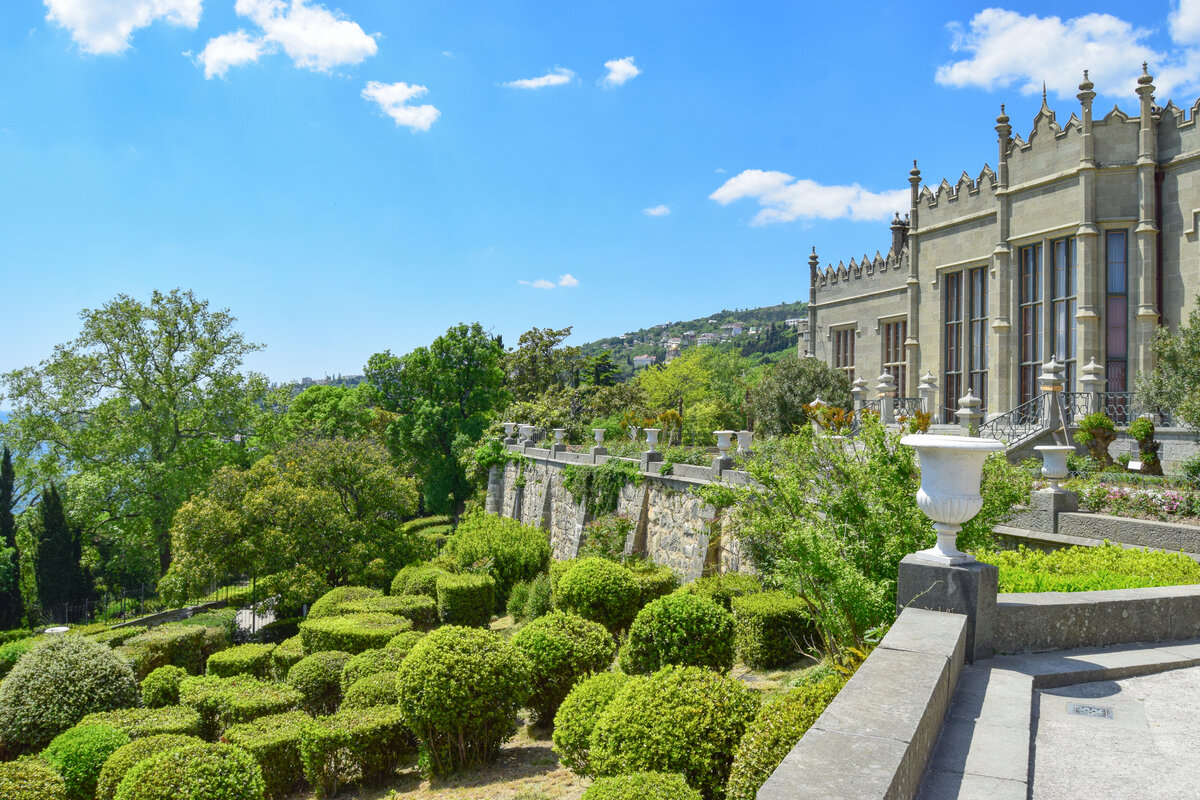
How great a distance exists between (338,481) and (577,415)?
1704cm

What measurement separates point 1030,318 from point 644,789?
762 inches

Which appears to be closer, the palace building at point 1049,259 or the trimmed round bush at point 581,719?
the trimmed round bush at point 581,719

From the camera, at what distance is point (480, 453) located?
107ft

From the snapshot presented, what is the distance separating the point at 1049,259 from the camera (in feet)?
63.5

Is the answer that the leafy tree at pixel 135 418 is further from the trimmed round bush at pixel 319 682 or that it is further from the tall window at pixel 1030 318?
the tall window at pixel 1030 318

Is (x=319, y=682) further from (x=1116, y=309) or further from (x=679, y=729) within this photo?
(x=1116, y=309)

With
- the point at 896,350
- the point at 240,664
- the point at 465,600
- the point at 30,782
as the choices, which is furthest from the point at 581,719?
the point at 896,350

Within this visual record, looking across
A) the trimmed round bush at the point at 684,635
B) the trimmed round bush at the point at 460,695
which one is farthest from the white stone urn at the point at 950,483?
the trimmed round bush at the point at 460,695

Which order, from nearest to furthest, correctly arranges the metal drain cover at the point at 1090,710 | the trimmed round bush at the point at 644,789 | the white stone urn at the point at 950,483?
the metal drain cover at the point at 1090,710
the white stone urn at the point at 950,483
the trimmed round bush at the point at 644,789

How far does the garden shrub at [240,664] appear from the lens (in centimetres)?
1488

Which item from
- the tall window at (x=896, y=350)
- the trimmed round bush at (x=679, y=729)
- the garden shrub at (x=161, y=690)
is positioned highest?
the tall window at (x=896, y=350)

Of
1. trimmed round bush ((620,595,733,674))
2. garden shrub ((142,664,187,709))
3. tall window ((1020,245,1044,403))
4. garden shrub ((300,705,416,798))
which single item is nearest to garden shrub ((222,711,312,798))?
garden shrub ((300,705,416,798))

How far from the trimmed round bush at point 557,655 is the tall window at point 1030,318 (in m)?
15.3

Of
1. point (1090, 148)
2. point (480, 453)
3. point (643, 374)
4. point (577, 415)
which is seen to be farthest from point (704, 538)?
point (643, 374)
